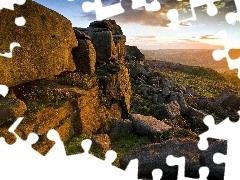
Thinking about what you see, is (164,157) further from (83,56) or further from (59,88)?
(83,56)

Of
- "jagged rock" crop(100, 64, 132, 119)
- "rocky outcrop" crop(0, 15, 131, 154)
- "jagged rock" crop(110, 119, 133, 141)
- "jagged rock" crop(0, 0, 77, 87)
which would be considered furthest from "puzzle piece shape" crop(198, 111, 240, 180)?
"jagged rock" crop(100, 64, 132, 119)

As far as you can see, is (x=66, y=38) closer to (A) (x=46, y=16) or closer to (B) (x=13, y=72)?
(A) (x=46, y=16)

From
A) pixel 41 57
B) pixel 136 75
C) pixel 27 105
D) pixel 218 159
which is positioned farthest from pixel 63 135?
pixel 136 75

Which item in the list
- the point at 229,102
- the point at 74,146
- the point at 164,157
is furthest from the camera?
the point at 229,102

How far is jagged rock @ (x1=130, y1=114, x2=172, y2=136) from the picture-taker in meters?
16.2

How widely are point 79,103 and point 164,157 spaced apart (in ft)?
Answer: 15.2

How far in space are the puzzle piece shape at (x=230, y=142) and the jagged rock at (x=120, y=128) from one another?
7.07 m

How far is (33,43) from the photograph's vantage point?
1262 centimetres

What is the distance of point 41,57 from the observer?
13.3 meters

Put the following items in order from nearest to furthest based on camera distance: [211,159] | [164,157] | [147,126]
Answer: [211,159] → [164,157] → [147,126]

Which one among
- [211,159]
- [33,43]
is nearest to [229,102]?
[211,159]

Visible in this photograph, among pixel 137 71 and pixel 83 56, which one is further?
pixel 137 71

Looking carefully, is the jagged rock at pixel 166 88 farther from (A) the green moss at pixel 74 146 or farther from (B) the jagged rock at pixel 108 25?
(A) the green moss at pixel 74 146

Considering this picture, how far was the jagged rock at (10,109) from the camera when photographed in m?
11.0
